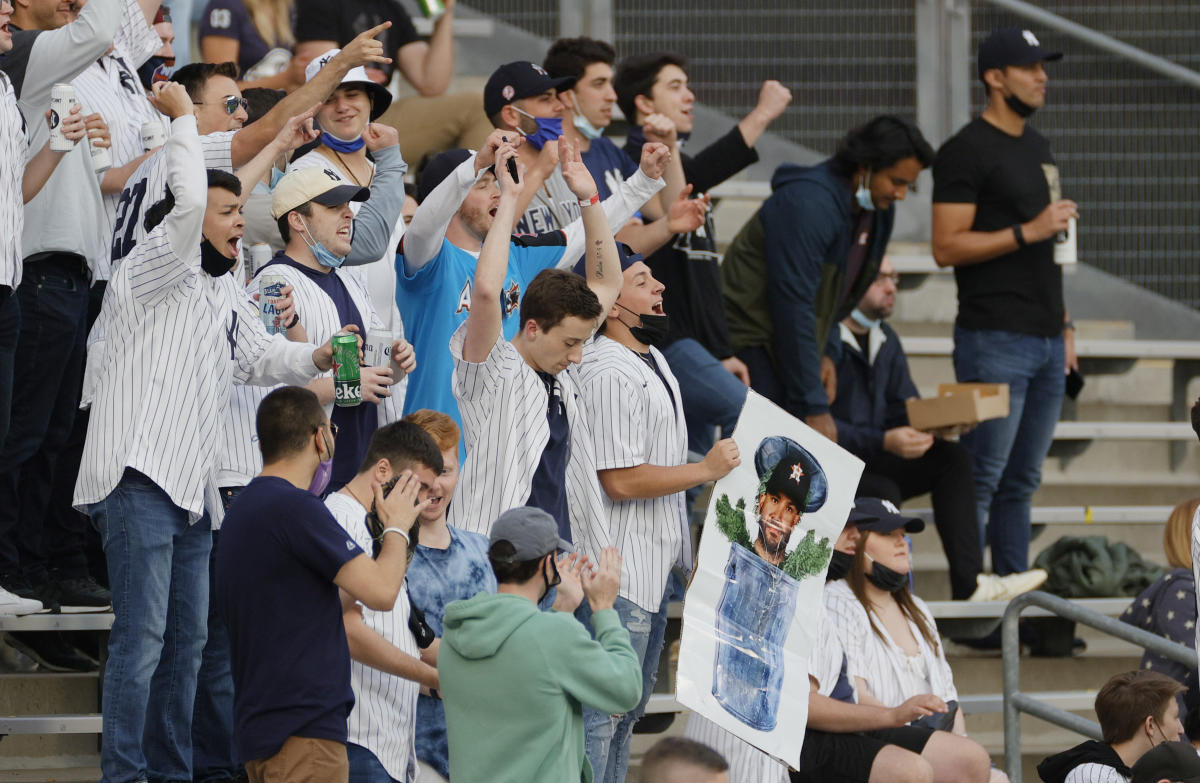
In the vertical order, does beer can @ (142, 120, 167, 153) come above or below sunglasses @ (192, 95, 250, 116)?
below

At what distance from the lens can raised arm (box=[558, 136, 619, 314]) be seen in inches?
228

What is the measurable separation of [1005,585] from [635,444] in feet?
8.91

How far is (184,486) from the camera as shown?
5.04m

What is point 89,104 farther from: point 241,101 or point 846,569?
point 846,569

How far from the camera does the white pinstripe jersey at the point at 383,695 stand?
463 centimetres

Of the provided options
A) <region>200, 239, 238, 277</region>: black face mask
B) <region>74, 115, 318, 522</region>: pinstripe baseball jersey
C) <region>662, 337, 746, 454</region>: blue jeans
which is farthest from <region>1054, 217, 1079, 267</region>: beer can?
<region>200, 239, 238, 277</region>: black face mask

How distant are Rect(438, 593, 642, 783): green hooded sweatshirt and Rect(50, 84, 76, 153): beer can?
203 cm

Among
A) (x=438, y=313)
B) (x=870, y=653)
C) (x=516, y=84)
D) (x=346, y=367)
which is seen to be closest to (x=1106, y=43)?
(x=516, y=84)

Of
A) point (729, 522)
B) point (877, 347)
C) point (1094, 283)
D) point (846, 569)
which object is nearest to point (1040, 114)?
point (1094, 283)

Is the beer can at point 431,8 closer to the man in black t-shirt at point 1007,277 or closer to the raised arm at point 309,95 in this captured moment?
the man in black t-shirt at point 1007,277

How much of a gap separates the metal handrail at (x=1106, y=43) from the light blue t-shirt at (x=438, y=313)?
5.20m

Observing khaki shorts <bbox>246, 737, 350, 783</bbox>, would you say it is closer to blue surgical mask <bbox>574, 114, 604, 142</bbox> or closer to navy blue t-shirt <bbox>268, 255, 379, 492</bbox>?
navy blue t-shirt <bbox>268, 255, 379, 492</bbox>

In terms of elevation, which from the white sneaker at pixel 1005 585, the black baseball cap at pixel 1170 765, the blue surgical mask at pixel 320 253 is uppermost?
the blue surgical mask at pixel 320 253

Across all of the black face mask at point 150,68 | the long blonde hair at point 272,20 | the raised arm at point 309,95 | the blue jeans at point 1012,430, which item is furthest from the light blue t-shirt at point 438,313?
the long blonde hair at point 272,20
